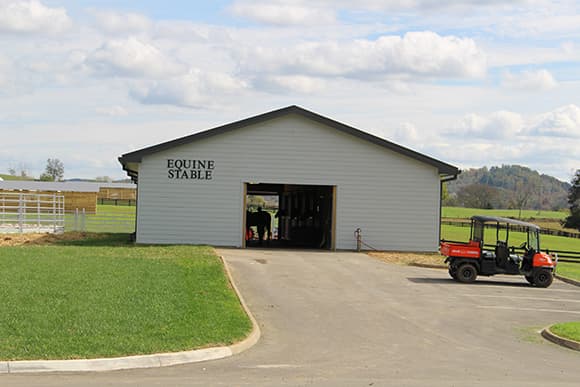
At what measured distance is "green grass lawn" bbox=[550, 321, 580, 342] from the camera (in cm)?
1496

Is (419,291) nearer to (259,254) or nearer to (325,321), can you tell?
(325,321)

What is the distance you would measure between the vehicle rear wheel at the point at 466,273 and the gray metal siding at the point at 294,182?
786cm

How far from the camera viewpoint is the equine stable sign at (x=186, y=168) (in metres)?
30.5

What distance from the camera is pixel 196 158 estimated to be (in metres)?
30.6

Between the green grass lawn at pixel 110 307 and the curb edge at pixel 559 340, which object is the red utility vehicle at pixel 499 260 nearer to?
the green grass lawn at pixel 110 307

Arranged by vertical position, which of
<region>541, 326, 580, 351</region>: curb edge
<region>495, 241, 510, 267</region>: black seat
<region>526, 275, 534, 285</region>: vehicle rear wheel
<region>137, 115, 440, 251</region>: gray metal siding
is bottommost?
<region>541, 326, 580, 351</region>: curb edge

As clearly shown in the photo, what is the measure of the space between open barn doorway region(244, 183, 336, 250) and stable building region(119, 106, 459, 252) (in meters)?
0.79

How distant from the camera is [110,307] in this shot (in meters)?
14.4

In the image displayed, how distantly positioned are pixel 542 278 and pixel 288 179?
404 inches

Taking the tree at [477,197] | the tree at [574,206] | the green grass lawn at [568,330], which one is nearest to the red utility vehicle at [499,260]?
the green grass lawn at [568,330]

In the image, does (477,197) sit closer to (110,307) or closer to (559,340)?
(559,340)

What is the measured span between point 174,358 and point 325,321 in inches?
203

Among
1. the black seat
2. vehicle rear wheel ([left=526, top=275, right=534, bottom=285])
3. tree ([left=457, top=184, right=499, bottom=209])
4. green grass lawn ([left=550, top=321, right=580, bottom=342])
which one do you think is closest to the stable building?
vehicle rear wheel ([left=526, top=275, right=534, bottom=285])

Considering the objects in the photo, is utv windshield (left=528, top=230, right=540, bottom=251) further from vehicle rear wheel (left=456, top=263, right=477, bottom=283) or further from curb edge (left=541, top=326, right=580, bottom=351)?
curb edge (left=541, top=326, right=580, bottom=351)
